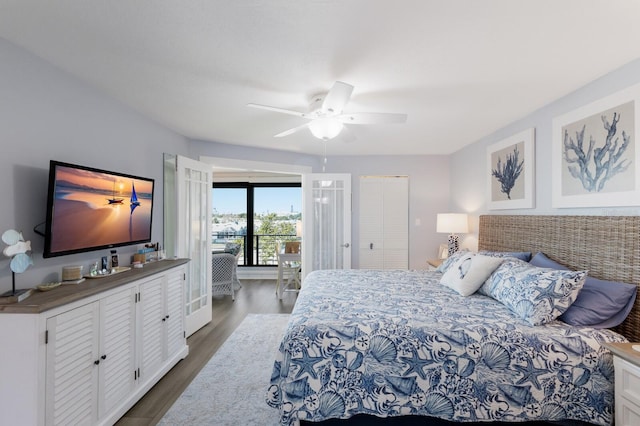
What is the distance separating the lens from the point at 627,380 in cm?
157

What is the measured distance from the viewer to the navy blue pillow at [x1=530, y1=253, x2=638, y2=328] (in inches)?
73.7

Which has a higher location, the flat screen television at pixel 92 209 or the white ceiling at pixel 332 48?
the white ceiling at pixel 332 48

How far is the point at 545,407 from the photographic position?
170 centimetres

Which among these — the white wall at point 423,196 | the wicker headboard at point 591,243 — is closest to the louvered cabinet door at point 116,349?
the wicker headboard at point 591,243

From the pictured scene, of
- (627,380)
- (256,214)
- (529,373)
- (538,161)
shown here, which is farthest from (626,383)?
(256,214)

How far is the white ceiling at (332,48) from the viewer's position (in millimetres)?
1463

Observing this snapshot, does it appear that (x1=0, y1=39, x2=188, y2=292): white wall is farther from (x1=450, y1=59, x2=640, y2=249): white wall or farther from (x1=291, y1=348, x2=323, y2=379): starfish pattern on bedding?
(x1=450, y1=59, x2=640, y2=249): white wall

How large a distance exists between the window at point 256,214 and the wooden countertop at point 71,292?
447 centimetres

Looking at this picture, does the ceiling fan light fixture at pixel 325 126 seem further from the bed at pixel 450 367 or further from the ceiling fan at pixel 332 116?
the bed at pixel 450 367

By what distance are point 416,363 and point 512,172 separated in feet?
8.16

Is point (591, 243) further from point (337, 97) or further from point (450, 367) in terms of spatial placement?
point (337, 97)

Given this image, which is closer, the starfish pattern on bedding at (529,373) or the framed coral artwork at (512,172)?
the starfish pattern on bedding at (529,373)

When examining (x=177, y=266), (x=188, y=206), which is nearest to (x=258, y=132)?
(x=188, y=206)

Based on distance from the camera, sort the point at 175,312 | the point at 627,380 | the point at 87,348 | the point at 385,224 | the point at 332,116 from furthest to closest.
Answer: the point at 385,224 → the point at 175,312 → the point at 332,116 → the point at 87,348 → the point at 627,380
